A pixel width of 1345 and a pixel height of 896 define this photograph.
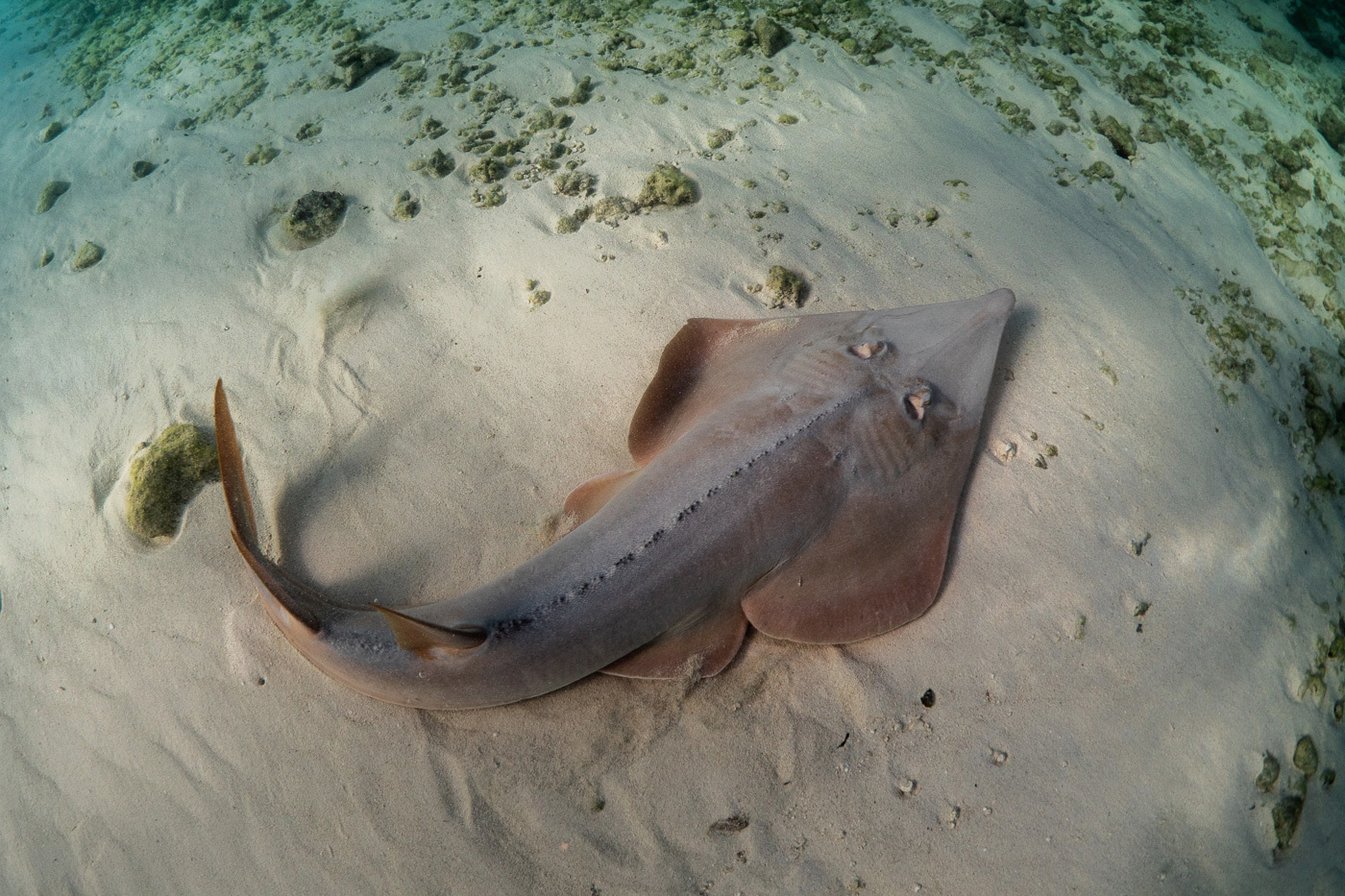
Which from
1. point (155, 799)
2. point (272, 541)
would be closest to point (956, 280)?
point (272, 541)

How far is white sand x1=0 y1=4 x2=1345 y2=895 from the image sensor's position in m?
2.88

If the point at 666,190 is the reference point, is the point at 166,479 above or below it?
below

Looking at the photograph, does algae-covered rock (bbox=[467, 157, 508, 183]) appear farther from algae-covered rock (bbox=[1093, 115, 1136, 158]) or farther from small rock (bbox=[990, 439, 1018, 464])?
algae-covered rock (bbox=[1093, 115, 1136, 158])

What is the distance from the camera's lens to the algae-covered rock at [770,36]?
552cm

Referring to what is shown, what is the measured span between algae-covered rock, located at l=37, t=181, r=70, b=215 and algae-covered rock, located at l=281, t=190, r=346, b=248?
3716 mm

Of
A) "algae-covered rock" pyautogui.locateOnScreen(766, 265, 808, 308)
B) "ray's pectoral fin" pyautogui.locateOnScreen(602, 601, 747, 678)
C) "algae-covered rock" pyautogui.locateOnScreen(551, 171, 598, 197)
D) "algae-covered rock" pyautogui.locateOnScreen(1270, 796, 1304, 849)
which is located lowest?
"ray's pectoral fin" pyautogui.locateOnScreen(602, 601, 747, 678)

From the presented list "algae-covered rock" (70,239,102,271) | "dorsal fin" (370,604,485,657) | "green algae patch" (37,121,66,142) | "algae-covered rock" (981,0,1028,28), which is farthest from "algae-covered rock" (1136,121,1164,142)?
"green algae patch" (37,121,66,142)

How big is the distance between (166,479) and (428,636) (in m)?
2.51

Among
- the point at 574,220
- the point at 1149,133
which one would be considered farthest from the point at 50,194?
the point at 1149,133

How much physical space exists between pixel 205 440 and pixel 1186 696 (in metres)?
5.76

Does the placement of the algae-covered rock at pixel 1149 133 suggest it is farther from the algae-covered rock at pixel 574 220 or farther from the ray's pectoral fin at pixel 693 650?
the ray's pectoral fin at pixel 693 650

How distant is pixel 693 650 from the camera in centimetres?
290

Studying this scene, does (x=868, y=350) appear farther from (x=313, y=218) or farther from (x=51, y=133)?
(x=51, y=133)

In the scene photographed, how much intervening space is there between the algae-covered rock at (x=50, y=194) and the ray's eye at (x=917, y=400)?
8508 millimetres
